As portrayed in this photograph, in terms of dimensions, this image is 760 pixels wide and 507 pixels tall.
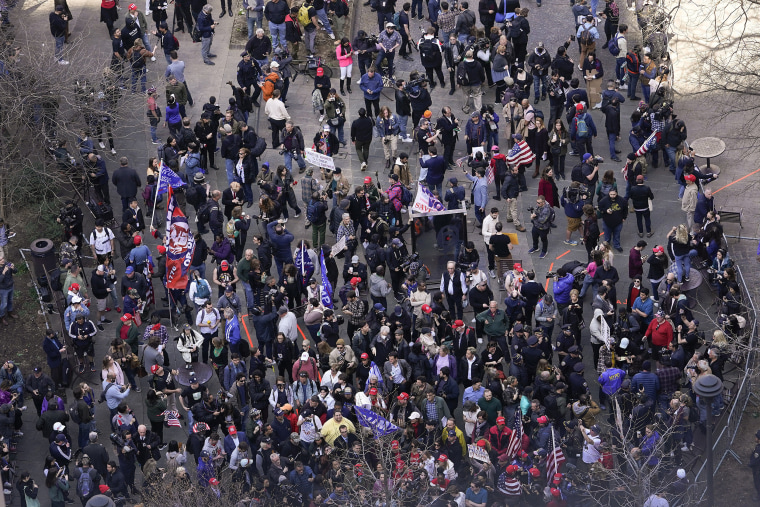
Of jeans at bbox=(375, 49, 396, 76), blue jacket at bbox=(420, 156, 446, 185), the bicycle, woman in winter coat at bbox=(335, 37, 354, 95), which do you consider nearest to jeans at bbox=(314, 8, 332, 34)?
the bicycle

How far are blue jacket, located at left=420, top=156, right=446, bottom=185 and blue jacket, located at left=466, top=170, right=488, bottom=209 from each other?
2.79ft

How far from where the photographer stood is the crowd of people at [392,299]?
83.1 ft

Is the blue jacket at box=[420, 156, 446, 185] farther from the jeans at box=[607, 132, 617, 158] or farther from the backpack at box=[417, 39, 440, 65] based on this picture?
the backpack at box=[417, 39, 440, 65]

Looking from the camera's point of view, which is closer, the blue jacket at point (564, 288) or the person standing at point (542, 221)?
the blue jacket at point (564, 288)

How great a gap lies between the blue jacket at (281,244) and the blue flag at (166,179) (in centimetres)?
212

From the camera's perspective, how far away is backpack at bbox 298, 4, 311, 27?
3653 cm

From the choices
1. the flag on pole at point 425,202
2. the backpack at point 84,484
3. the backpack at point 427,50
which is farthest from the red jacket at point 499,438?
the backpack at point 427,50

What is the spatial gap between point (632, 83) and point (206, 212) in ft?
36.8

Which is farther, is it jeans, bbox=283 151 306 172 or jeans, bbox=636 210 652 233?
jeans, bbox=283 151 306 172

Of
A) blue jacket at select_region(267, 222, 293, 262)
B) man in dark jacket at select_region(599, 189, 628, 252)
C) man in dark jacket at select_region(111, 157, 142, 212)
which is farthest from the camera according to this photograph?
man in dark jacket at select_region(111, 157, 142, 212)

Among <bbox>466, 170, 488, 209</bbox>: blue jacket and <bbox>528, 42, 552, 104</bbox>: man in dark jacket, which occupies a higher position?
<bbox>528, 42, 552, 104</bbox>: man in dark jacket

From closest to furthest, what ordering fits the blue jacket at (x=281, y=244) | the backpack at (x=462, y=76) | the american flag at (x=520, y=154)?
the blue jacket at (x=281, y=244), the american flag at (x=520, y=154), the backpack at (x=462, y=76)

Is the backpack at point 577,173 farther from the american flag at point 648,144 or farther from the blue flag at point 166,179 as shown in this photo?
the blue flag at point 166,179

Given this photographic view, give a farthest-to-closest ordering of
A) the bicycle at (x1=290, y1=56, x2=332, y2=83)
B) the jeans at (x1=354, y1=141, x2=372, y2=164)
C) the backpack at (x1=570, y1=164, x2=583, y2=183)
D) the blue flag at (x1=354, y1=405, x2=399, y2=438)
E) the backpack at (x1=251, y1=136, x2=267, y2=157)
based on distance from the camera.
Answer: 1. the bicycle at (x1=290, y1=56, x2=332, y2=83)
2. the jeans at (x1=354, y1=141, x2=372, y2=164)
3. the backpack at (x1=251, y1=136, x2=267, y2=157)
4. the backpack at (x1=570, y1=164, x2=583, y2=183)
5. the blue flag at (x1=354, y1=405, x2=399, y2=438)
